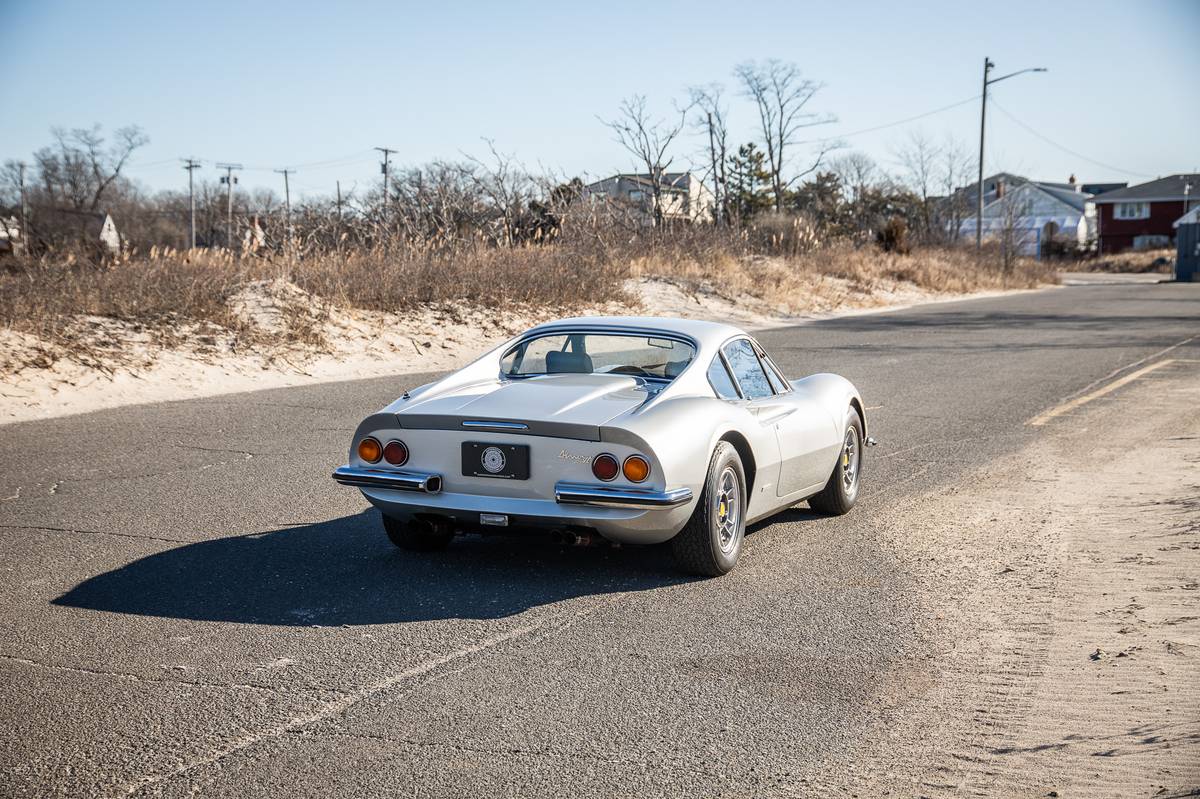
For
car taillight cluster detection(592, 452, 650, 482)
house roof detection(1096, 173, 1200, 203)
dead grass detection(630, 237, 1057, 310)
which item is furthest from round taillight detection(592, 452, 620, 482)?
house roof detection(1096, 173, 1200, 203)

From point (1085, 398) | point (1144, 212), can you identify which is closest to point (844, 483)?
point (1085, 398)

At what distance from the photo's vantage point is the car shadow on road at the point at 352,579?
523 cm

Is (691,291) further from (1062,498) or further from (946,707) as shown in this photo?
(946,707)

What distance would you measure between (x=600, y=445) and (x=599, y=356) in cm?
137

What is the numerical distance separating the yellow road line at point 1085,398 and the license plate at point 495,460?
720cm

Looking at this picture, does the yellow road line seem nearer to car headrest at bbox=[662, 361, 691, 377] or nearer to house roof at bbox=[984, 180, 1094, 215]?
car headrest at bbox=[662, 361, 691, 377]

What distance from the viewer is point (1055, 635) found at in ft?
16.4

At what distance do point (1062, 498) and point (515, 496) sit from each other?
13.6ft

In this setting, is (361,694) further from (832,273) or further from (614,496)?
(832,273)

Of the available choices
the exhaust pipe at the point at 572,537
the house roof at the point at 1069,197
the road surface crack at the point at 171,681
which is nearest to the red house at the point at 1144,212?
the house roof at the point at 1069,197

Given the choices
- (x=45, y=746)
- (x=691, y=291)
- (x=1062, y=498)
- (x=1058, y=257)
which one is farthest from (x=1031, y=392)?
(x=1058, y=257)

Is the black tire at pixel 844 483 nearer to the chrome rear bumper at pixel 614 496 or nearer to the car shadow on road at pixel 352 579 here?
the car shadow on road at pixel 352 579

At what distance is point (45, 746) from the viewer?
3.70m

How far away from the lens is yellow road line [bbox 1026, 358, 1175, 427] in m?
11.6
